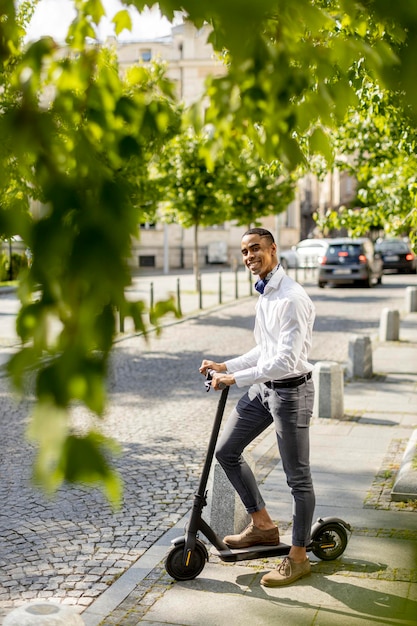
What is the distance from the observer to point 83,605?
187 inches

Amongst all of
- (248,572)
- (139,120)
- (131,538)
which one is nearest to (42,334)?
(139,120)

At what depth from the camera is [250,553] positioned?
197 inches

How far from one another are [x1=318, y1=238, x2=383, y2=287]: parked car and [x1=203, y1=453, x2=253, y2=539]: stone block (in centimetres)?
2604

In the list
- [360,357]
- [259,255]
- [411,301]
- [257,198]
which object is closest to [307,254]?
[257,198]

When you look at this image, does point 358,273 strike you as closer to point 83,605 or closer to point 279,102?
point 83,605

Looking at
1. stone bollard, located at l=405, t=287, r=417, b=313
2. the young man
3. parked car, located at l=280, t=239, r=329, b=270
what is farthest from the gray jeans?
parked car, located at l=280, t=239, r=329, b=270

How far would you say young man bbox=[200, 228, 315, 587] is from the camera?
4.76 meters

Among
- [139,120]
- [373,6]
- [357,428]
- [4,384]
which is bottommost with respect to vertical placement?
[357,428]

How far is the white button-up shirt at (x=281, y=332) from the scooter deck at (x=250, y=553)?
3.09 feet

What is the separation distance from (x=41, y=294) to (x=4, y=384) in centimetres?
23

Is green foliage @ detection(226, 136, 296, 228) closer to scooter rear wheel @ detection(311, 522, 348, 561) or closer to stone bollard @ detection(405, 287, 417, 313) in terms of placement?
stone bollard @ detection(405, 287, 417, 313)

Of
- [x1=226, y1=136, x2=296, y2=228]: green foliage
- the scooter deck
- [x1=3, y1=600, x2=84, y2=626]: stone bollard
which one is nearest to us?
[x1=3, y1=600, x2=84, y2=626]: stone bollard

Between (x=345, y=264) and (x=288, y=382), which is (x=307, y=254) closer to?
(x=345, y=264)

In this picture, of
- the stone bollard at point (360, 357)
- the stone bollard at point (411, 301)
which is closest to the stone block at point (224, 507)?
the stone bollard at point (360, 357)
